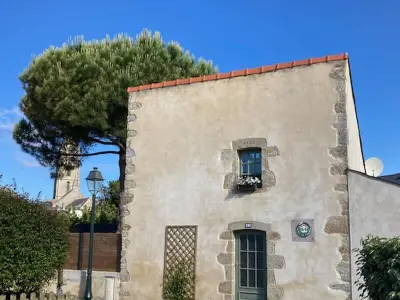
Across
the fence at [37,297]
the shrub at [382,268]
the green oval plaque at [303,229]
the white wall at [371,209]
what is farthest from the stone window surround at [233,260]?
the shrub at [382,268]

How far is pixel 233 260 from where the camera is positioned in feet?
30.5

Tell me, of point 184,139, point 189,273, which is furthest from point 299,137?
point 189,273

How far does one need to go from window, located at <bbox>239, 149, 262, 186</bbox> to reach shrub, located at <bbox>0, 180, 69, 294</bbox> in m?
4.71

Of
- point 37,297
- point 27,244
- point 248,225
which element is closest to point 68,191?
point 27,244

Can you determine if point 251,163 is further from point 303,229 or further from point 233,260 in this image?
point 233,260

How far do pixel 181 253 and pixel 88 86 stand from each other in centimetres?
750

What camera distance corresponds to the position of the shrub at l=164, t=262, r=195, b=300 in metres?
9.50

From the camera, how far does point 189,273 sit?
9.59 m

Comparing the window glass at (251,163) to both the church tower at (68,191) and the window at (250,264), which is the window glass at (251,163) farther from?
the church tower at (68,191)

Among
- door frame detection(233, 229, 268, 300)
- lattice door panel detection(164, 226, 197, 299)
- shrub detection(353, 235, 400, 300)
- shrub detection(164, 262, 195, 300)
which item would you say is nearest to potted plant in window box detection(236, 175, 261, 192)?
door frame detection(233, 229, 268, 300)

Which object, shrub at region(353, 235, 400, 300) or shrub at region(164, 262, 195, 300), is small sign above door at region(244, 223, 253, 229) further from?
shrub at region(353, 235, 400, 300)

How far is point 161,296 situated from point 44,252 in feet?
9.49

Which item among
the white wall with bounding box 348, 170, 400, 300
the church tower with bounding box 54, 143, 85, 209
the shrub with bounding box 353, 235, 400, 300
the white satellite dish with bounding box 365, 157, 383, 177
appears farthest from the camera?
the church tower with bounding box 54, 143, 85, 209

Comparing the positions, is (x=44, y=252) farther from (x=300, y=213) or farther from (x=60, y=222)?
(x=300, y=213)
